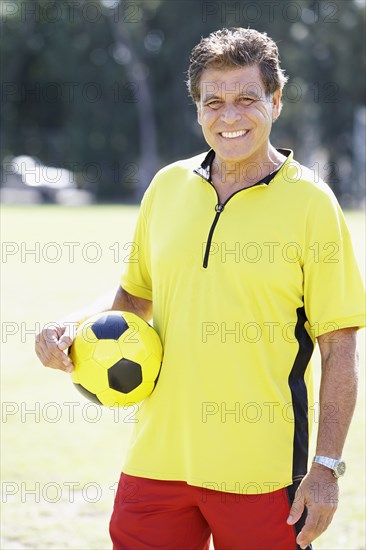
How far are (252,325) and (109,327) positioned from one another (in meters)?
0.60

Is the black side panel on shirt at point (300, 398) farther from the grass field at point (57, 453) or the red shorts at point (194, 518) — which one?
the grass field at point (57, 453)

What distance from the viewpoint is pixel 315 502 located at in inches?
104

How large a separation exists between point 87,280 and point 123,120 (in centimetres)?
3199

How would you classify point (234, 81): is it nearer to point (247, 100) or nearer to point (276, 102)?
point (247, 100)

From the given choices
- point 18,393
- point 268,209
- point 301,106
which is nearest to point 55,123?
point 301,106

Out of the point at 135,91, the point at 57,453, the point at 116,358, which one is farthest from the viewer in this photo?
the point at 135,91

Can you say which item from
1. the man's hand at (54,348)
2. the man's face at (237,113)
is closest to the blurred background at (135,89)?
the man's hand at (54,348)

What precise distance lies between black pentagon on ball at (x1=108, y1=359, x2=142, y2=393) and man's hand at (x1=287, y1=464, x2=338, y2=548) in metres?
0.65

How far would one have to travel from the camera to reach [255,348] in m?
2.70

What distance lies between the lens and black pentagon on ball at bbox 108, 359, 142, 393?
9.47 feet

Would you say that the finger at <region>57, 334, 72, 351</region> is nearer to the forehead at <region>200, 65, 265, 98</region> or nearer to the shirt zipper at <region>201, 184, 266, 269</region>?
the shirt zipper at <region>201, 184, 266, 269</region>

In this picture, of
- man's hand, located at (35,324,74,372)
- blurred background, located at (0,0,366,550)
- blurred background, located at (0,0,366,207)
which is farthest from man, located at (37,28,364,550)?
blurred background, located at (0,0,366,207)

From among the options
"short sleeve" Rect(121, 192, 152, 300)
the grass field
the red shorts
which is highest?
"short sleeve" Rect(121, 192, 152, 300)

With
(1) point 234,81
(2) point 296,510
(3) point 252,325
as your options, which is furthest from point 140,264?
(2) point 296,510
